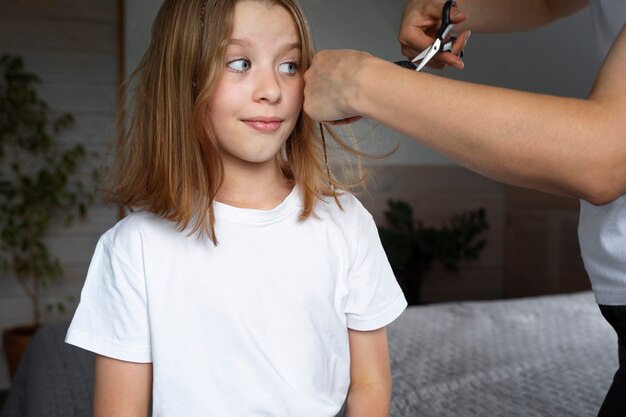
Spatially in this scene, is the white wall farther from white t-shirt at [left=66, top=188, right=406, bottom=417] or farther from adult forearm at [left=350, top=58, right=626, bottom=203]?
adult forearm at [left=350, top=58, right=626, bottom=203]

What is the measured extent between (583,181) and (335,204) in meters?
0.42

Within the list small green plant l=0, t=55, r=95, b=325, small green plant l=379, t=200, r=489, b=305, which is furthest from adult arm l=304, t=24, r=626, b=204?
small green plant l=379, t=200, r=489, b=305

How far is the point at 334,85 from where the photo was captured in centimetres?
74

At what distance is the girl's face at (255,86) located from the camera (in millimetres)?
866

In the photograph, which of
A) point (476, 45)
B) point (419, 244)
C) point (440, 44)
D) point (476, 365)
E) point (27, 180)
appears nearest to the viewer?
point (440, 44)

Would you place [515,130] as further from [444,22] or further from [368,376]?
[368,376]

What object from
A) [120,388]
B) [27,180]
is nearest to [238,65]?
[120,388]

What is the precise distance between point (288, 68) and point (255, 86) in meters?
0.07

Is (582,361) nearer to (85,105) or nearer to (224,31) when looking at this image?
(224,31)

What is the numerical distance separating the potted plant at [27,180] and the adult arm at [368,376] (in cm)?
221

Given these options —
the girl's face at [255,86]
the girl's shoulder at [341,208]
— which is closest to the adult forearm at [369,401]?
the girl's shoulder at [341,208]

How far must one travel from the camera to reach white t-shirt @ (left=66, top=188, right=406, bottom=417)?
87 centimetres

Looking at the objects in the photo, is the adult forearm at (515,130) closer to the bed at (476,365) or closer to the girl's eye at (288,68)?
the girl's eye at (288,68)

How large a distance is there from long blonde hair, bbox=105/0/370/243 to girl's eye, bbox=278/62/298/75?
0.03 ft
